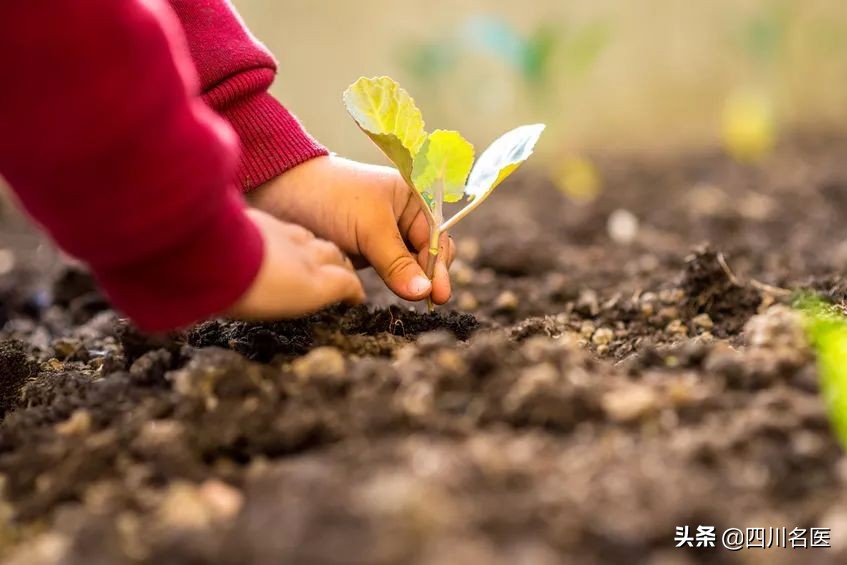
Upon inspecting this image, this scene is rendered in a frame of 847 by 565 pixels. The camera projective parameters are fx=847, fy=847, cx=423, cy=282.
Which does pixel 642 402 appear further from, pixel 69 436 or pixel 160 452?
pixel 69 436

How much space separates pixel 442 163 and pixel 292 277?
267 millimetres

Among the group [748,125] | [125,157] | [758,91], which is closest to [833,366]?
[125,157]

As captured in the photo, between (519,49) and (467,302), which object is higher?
(519,49)

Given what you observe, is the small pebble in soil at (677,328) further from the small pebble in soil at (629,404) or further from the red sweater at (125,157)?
the red sweater at (125,157)

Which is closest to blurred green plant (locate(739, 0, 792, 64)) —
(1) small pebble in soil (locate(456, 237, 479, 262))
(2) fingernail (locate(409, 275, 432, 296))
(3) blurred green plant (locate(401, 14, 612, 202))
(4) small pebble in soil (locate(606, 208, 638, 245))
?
(3) blurred green plant (locate(401, 14, 612, 202))

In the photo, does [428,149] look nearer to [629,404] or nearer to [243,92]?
[243,92]

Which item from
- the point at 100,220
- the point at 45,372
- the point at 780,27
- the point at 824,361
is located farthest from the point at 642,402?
the point at 780,27

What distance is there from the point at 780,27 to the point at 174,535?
404 centimetres

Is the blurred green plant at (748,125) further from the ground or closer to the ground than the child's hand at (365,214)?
further from the ground

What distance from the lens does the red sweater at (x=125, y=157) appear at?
736 mm

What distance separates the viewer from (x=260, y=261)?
32.5 inches

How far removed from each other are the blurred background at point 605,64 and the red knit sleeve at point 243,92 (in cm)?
289

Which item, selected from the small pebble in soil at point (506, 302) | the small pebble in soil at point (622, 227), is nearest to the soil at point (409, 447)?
the small pebble in soil at point (506, 302)

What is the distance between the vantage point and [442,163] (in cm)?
102
